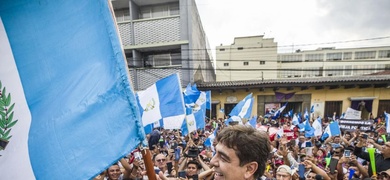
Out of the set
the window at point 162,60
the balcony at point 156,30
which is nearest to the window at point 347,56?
the window at point 162,60

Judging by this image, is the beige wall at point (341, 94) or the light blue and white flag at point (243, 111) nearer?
the light blue and white flag at point (243, 111)

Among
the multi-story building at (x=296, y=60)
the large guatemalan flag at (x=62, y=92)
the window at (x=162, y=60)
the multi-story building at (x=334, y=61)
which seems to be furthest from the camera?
the multi-story building at (x=334, y=61)

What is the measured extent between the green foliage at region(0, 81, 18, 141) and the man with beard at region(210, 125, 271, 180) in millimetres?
1330

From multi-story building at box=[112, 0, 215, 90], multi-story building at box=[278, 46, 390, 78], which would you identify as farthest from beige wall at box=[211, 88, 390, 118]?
multi-story building at box=[278, 46, 390, 78]

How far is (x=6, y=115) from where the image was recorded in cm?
138

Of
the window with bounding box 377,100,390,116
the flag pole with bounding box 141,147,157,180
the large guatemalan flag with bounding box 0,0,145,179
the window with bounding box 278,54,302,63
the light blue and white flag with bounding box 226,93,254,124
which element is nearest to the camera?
the flag pole with bounding box 141,147,157,180

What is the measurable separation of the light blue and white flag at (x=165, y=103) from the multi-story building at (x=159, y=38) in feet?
23.7

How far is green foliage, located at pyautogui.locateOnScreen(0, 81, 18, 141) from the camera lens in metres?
1.35

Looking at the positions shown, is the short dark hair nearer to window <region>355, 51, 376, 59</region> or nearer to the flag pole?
the flag pole

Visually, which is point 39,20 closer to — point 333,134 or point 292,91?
point 333,134

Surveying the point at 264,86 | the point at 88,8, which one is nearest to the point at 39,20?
the point at 88,8

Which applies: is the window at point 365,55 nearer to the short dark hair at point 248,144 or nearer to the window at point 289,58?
the window at point 289,58

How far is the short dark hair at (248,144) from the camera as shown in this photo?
1.25 meters

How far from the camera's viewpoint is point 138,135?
1359 mm
